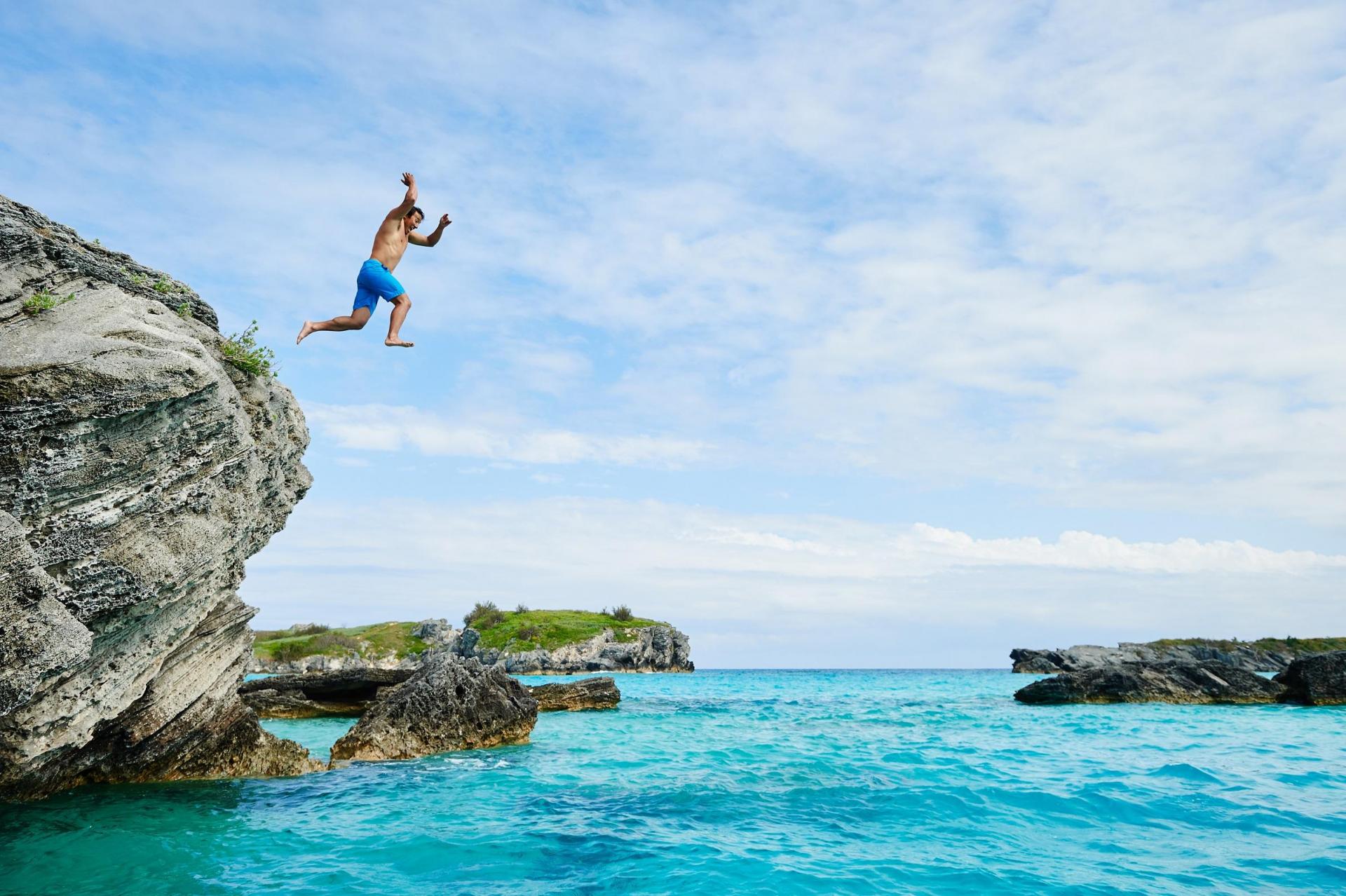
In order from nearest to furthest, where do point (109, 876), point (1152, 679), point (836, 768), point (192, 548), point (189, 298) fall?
point (109, 876), point (192, 548), point (189, 298), point (836, 768), point (1152, 679)

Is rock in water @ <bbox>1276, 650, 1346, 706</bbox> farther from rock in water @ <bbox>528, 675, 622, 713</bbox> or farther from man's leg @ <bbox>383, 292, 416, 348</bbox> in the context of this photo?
man's leg @ <bbox>383, 292, 416, 348</bbox>

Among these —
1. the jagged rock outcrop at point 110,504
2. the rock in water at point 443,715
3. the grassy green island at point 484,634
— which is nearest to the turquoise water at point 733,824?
the rock in water at point 443,715

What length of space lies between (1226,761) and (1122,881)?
14.7 meters

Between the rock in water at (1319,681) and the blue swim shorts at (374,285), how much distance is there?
56.4 metres

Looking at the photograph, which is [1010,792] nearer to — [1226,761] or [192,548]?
[1226,761]

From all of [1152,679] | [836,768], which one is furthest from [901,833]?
[1152,679]

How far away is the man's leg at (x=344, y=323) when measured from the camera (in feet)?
41.7

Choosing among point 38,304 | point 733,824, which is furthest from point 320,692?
point 38,304

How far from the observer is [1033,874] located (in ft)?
38.6

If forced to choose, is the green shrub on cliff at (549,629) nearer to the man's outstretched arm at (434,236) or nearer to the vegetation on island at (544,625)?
the vegetation on island at (544,625)

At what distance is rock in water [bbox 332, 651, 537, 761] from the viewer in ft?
75.5

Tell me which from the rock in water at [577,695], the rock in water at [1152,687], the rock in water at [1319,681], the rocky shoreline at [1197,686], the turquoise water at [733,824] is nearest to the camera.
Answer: the turquoise water at [733,824]

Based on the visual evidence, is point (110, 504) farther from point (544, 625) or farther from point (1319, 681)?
point (544, 625)

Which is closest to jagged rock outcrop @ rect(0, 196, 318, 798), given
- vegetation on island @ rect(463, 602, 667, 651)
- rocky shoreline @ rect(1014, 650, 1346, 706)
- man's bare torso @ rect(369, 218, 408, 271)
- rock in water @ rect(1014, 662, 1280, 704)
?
man's bare torso @ rect(369, 218, 408, 271)
